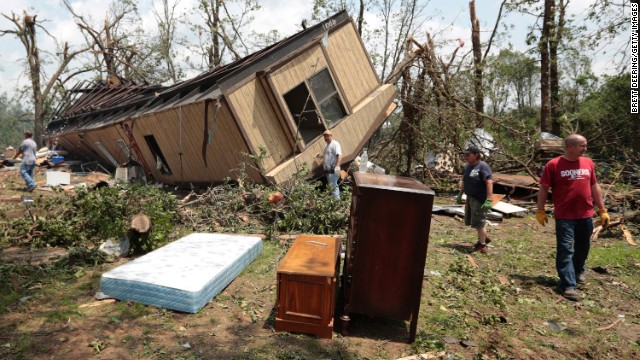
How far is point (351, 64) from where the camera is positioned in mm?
11367

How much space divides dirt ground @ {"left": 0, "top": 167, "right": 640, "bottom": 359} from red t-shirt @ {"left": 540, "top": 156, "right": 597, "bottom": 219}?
1.01 meters

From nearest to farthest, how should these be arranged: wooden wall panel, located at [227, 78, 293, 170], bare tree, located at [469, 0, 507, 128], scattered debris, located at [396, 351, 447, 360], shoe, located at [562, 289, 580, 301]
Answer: scattered debris, located at [396, 351, 447, 360]
shoe, located at [562, 289, 580, 301]
wooden wall panel, located at [227, 78, 293, 170]
bare tree, located at [469, 0, 507, 128]

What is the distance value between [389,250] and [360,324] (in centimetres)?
91

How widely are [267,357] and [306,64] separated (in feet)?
25.8

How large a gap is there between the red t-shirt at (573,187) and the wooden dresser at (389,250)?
235 cm

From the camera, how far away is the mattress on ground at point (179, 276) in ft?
13.4

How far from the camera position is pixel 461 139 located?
12219 millimetres

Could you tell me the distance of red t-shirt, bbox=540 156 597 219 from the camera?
15.7 ft

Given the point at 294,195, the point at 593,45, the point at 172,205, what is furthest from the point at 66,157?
the point at 593,45

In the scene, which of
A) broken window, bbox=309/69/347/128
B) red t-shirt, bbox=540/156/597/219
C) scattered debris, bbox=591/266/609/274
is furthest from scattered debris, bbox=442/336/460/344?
broken window, bbox=309/69/347/128

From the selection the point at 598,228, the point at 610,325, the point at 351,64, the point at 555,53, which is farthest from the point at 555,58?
the point at 610,325

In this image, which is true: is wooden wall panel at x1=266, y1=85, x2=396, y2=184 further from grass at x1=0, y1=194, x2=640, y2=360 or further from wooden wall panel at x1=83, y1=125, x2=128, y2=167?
wooden wall panel at x1=83, y1=125, x2=128, y2=167

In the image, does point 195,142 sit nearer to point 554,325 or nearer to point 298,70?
point 298,70

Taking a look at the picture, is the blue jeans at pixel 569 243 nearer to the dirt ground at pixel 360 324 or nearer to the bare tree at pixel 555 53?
the dirt ground at pixel 360 324
